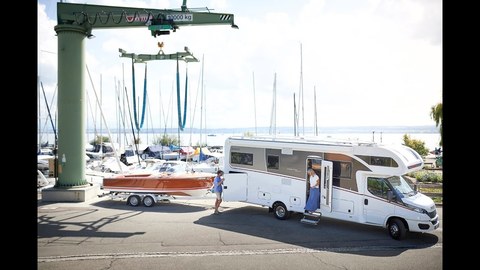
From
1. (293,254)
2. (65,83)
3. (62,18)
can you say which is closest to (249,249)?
(293,254)

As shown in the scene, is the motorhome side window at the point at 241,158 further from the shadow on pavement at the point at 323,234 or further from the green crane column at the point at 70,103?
the green crane column at the point at 70,103

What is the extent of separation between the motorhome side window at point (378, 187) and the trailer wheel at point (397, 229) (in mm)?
796

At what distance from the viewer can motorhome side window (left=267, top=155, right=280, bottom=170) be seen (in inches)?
517

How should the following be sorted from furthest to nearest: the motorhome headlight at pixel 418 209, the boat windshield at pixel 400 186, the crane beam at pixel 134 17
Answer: the crane beam at pixel 134 17, the boat windshield at pixel 400 186, the motorhome headlight at pixel 418 209

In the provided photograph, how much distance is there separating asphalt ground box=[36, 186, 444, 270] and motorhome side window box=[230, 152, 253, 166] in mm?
2065

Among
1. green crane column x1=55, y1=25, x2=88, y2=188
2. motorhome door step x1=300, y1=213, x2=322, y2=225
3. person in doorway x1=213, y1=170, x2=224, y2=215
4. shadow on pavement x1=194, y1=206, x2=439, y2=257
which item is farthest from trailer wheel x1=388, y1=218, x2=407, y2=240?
green crane column x1=55, y1=25, x2=88, y2=188

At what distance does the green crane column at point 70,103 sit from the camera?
15.3 m

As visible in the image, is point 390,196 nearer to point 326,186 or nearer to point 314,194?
point 326,186

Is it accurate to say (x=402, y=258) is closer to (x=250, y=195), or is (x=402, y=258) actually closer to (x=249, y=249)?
(x=249, y=249)

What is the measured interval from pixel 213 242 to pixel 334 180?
4.71m

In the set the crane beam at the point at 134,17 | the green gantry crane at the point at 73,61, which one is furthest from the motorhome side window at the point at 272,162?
the green gantry crane at the point at 73,61

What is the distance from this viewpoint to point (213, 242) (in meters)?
9.94
